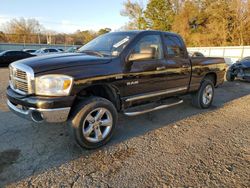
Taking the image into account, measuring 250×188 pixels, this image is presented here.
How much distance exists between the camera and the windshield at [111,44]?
149 inches

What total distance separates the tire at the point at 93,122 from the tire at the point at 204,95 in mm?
2927

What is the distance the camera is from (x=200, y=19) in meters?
33.0

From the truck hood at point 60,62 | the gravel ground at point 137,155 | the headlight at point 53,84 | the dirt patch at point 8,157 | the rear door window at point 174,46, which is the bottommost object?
the dirt patch at point 8,157

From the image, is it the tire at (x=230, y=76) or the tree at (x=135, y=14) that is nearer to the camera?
the tire at (x=230, y=76)

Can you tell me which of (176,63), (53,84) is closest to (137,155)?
(53,84)

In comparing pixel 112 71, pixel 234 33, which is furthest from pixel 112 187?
pixel 234 33

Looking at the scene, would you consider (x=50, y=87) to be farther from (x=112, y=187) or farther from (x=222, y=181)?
(x=222, y=181)

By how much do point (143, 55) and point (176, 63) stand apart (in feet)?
3.69

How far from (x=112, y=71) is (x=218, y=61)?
3839 millimetres

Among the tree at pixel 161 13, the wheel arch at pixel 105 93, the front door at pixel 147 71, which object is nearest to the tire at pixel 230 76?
the front door at pixel 147 71

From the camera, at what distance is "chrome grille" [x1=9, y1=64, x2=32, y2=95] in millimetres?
3027

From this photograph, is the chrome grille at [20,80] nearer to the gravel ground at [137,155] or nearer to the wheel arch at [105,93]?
the wheel arch at [105,93]

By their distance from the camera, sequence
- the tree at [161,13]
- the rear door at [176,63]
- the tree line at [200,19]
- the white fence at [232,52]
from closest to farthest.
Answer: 1. the rear door at [176,63]
2. the white fence at [232,52]
3. the tree line at [200,19]
4. the tree at [161,13]

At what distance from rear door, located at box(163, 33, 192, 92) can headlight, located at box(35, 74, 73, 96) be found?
2.25 meters
